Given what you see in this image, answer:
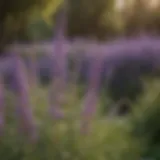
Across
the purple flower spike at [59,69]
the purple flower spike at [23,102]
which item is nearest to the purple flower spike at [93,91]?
the purple flower spike at [59,69]

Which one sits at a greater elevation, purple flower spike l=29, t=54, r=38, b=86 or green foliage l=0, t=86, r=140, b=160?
purple flower spike l=29, t=54, r=38, b=86

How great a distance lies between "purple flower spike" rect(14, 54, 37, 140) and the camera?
1.64 meters

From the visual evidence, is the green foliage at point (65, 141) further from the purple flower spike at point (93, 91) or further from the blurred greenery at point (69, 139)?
the purple flower spike at point (93, 91)

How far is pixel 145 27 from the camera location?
8.84 metres

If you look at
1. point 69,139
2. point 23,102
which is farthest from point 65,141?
point 23,102

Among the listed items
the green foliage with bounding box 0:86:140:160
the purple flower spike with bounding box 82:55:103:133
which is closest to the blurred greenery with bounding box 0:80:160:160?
the green foliage with bounding box 0:86:140:160

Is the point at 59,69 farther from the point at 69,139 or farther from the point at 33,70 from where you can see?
the point at 69,139

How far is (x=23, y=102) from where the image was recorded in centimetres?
165

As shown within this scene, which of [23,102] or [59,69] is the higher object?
[59,69]

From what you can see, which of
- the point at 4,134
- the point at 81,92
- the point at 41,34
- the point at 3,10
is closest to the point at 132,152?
the point at 81,92

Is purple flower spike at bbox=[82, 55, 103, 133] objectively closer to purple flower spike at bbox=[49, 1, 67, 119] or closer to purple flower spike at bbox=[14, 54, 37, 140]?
purple flower spike at bbox=[49, 1, 67, 119]

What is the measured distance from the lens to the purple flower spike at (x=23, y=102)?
1.64 m

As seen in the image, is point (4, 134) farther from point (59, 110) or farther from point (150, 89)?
point (150, 89)

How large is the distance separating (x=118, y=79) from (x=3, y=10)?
11.0 feet
